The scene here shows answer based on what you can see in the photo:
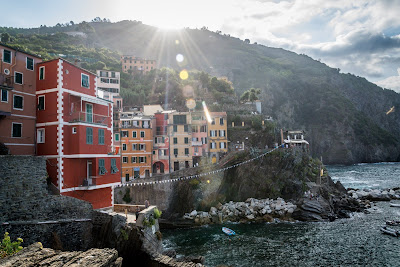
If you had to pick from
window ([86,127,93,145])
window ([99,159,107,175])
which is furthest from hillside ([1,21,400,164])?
window ([86,127,93,145])

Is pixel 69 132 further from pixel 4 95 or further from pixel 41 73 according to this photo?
pixel 41 73

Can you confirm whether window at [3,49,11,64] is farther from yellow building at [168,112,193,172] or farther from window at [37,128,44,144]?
yellow building at [168,112,193,172]

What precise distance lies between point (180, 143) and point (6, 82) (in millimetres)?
35271

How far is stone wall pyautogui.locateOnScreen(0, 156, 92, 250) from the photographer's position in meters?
13.9

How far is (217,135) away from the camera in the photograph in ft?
179

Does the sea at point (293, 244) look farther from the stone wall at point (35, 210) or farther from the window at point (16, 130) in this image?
the window at point (16, 130)

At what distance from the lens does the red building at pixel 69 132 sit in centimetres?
2020

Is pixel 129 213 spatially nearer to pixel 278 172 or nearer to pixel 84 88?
pixel 84 88

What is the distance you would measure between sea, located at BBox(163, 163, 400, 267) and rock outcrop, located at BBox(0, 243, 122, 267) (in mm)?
19775

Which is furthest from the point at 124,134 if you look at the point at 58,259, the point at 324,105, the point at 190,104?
the point at 324,105

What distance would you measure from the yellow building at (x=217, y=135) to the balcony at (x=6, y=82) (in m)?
38.4

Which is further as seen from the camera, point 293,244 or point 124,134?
point 124,134

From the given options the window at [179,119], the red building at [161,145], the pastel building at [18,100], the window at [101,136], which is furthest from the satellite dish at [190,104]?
the pastel building at [18,100]

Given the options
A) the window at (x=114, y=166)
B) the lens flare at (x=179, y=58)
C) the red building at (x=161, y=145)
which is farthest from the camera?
the lens flare at (x=179, y=58)
